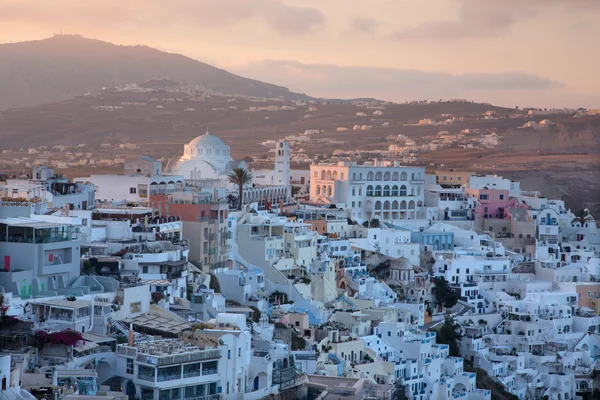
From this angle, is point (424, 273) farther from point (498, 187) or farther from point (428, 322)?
point (498, 187)

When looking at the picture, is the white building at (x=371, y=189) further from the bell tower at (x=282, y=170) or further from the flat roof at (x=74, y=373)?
the flat roof at (x=74, y=373)

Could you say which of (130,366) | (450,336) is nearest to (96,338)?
(130,366)

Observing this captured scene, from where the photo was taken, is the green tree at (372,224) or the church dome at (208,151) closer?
the green tree at (372,224)

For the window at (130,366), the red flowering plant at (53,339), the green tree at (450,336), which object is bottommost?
the green tree at (450,336)

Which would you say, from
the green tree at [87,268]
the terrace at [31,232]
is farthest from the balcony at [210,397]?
the green tree at [87,268]

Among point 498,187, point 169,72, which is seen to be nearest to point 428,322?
point 498,187
